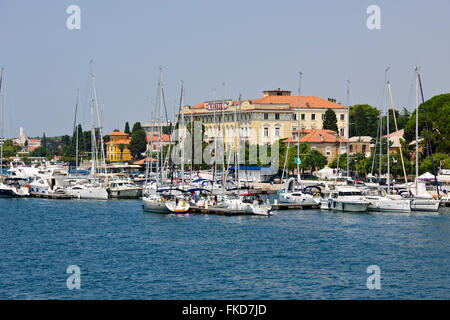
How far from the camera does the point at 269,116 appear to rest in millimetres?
118438

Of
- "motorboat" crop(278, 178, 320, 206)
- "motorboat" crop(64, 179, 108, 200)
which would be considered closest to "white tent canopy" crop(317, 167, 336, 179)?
"motorboat" crop(278, 178, 320, 206)

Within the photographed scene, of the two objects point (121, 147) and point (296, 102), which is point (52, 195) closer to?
point (296, 102)

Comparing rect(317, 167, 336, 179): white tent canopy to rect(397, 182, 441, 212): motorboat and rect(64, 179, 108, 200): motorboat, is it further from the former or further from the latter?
rect(64, 179, 108, 200): motorboat

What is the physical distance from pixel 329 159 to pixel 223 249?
2752 inches

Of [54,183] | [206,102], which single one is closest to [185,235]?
[54,183]

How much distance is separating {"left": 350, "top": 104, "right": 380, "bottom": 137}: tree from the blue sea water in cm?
8137

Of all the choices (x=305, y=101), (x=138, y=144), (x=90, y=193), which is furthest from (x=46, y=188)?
(x=138, y=144)

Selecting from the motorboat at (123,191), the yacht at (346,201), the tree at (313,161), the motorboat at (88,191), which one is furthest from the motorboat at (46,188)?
the tree at (313,161)

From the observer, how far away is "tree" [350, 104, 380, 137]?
135050 mm

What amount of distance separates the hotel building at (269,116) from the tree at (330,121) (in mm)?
5593
